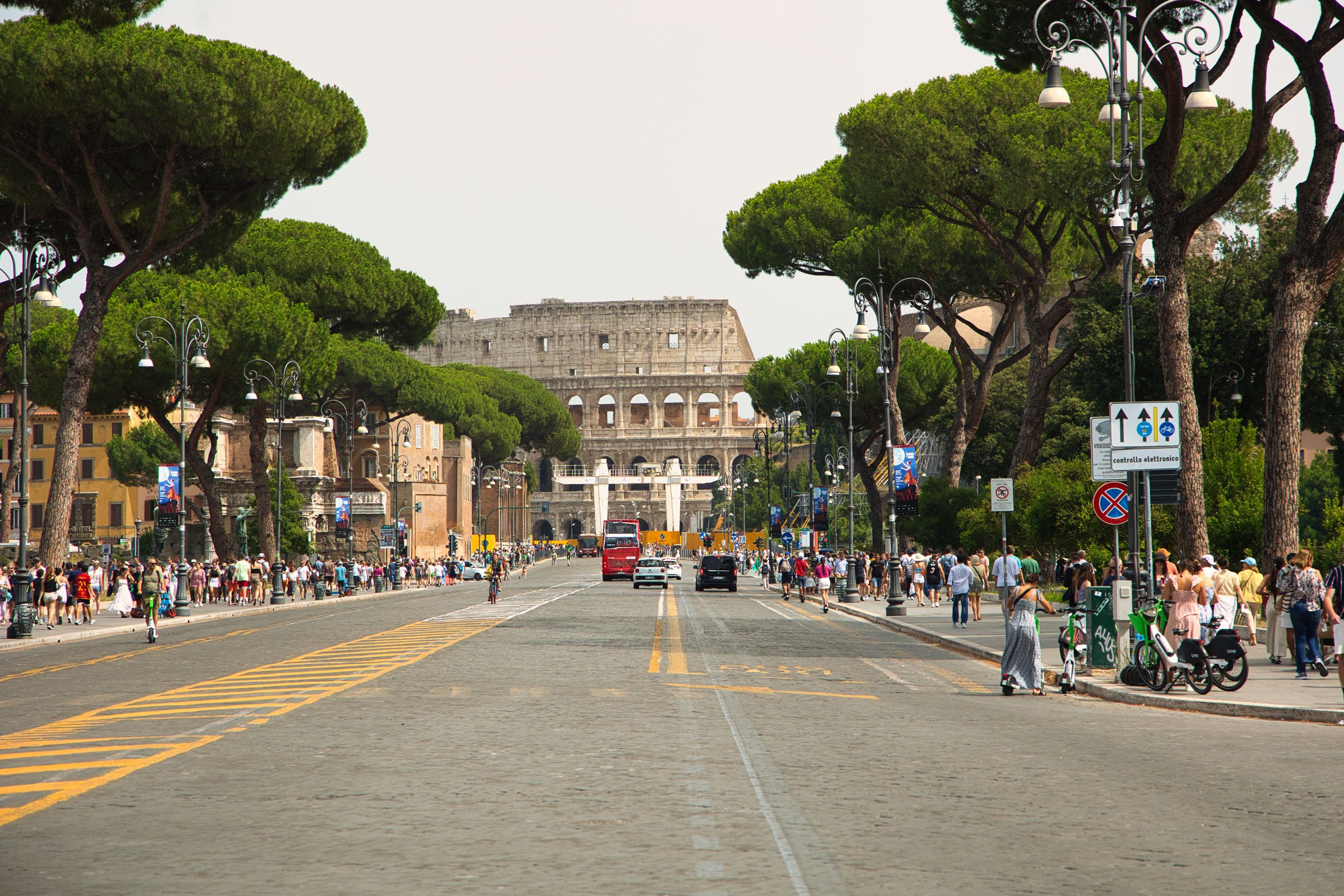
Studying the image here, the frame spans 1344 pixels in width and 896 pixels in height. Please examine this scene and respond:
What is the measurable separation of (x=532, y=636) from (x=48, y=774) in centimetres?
1637

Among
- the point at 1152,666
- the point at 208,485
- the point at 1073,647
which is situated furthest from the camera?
the point at 208,485

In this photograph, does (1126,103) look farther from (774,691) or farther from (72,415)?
(72,415)

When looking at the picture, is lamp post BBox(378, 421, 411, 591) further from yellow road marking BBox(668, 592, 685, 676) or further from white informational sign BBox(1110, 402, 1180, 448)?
white informational sign BBox(1110, 402, 1180, 448)

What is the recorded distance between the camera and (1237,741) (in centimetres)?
1188

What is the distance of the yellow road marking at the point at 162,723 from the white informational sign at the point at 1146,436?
938 centimetres

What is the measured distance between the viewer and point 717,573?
55.2m

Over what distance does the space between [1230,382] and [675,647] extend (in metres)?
21.2

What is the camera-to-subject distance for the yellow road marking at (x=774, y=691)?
15258 millimetres

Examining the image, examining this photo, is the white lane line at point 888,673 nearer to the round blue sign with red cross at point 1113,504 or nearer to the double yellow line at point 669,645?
the double yellow line at point 669,645

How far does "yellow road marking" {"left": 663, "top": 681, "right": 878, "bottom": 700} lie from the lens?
50.1ft

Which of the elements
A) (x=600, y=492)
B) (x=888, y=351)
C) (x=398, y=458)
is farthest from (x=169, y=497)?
(x=600, y=492)

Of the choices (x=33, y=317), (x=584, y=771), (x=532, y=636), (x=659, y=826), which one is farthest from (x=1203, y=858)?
(x=33, y=317)

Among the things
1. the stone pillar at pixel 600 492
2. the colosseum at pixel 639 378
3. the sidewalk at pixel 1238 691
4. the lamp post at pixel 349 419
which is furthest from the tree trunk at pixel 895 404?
the colosseum at pixel 639 378

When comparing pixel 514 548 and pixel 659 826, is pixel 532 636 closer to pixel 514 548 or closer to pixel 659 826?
pixel 659 826
